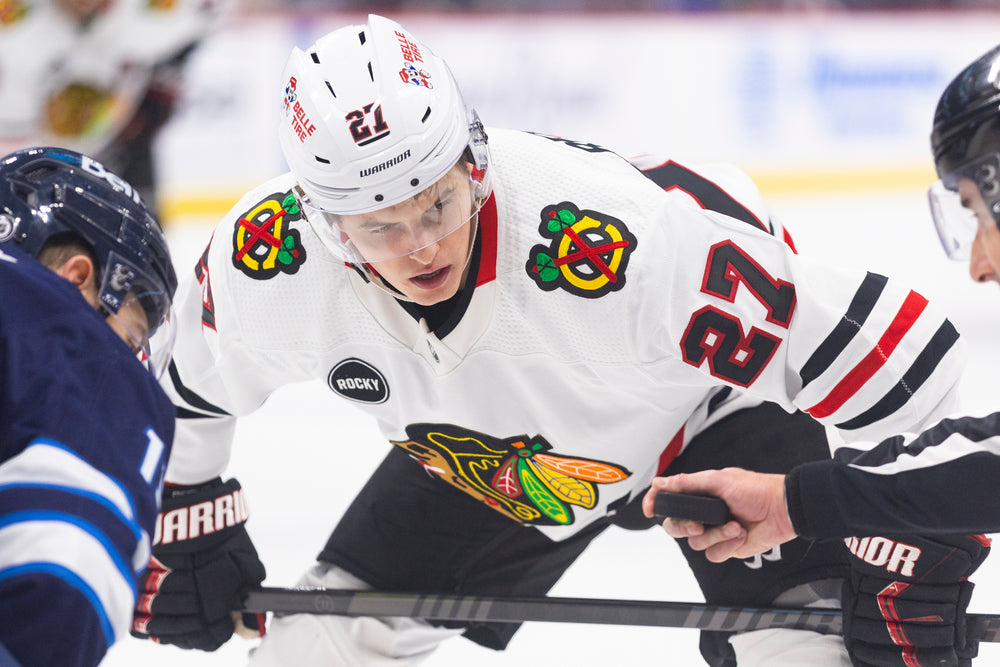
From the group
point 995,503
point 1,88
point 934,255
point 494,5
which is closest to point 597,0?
point 494,5

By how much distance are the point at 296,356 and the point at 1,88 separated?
9.89ft

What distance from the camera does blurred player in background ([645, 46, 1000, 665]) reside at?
58.9 inches

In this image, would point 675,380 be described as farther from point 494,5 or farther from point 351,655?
point 494,5

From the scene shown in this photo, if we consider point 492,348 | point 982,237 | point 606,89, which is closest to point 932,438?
point 982,237

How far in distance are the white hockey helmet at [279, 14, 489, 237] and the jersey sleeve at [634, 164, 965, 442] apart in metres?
0.33

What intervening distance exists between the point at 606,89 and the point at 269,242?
407 centimetres

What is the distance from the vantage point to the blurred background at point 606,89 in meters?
4.50

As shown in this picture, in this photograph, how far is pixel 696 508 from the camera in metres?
1.76

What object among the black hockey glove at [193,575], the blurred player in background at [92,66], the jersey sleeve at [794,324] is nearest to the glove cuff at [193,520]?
the black hockey glove at [193,575]

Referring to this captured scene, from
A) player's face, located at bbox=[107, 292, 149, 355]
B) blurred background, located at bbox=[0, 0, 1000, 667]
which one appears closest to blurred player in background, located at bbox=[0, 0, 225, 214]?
blurred background, located at bbox=[0, 0, 1000, 667]

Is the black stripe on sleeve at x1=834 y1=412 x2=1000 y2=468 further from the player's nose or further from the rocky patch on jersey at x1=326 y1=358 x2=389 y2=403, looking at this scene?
the rocky patch on jersey at x1=326 y1=358 x2=389 y2=403

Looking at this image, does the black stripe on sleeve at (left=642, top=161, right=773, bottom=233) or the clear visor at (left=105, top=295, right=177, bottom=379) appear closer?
the clear visor at (left=105, top=295, right=177, bottom=379)

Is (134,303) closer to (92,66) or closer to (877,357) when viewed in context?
(877,357)

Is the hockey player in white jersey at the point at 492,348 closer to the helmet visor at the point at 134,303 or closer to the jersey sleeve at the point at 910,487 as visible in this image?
the jersey sleeve at the point at 910,487
